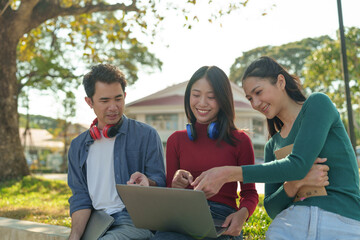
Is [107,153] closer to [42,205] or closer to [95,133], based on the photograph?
[95,133]

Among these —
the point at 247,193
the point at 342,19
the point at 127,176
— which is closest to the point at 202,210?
the point at 247,193

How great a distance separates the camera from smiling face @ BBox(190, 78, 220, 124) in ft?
10.3

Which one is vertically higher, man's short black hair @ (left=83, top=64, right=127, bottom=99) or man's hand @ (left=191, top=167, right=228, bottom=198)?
man's short black hair @ (left=83, top=64, right=127, bottom=99)

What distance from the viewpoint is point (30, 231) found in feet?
A: 13.3

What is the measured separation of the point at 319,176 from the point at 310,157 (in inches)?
5.6

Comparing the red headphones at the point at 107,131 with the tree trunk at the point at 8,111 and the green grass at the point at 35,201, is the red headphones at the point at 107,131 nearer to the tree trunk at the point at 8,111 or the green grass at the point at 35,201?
the green grass at the point at 35,201

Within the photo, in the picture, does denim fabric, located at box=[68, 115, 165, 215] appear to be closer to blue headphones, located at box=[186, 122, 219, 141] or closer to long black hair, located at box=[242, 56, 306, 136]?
blue headphones, located at box=[186, 122, 219, 141]

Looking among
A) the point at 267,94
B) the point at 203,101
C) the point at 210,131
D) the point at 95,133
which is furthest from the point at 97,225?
the point at 267,94

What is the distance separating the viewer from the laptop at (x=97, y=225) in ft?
10.3

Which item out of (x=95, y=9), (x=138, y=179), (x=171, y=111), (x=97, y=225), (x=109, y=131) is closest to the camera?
(x=138, y=179)

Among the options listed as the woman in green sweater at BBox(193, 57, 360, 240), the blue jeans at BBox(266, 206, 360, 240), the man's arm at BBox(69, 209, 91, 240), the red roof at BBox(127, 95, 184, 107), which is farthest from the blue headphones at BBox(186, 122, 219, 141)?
the red roof at BBox(127, 95, 184, 107)

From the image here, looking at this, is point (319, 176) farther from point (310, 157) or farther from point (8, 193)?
point (8, 193)

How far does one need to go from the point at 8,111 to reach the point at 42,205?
14.5ft

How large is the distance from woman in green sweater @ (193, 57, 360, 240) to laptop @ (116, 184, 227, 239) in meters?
0.11
